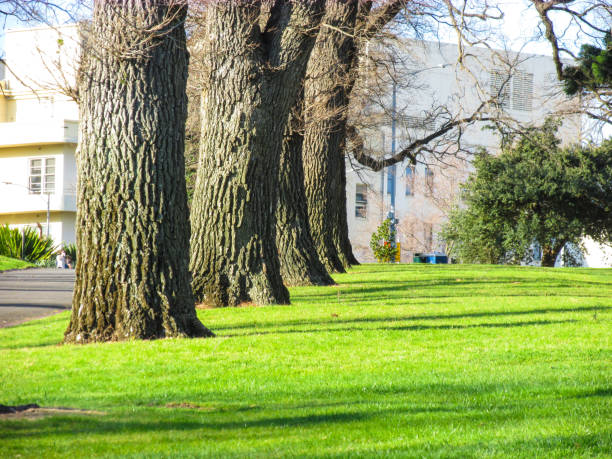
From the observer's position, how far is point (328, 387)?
258 inches

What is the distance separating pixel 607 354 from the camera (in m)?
8.13

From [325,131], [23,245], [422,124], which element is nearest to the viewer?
[325,131]

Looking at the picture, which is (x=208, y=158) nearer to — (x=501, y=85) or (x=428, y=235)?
(x=501, y=85)

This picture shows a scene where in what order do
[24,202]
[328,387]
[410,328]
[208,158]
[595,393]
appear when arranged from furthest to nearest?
1. [24,202]
2. [208,158]
3. [410,328]
4. [328,387]
5. [595,393]

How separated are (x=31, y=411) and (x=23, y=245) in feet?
108

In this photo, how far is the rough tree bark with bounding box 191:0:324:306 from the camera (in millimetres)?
12984

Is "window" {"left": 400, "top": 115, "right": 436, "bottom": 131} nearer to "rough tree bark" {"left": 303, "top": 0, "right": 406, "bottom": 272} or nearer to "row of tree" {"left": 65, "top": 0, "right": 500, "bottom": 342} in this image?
"row of tree" {"left": 65, "top": 0, "right": 500, "bottom": 342}

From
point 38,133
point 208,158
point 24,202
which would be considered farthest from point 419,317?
point 24,202

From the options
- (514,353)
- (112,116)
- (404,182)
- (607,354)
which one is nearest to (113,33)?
(112,116)

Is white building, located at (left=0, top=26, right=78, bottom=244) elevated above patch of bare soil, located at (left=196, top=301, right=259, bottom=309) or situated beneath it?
elevated above

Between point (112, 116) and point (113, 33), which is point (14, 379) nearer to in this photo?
point (112, 116)

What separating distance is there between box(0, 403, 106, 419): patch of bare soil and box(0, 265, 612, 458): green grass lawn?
131 mm

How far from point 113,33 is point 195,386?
448 centimetres

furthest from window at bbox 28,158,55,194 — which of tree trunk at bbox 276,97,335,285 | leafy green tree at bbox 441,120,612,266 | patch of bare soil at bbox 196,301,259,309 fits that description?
patch of bare soil at bbox 196,301,259,309
